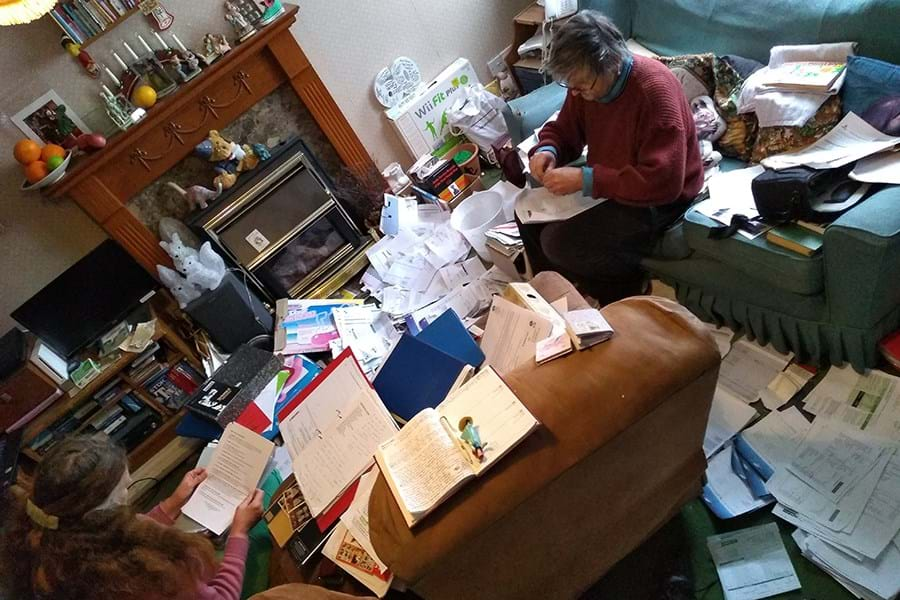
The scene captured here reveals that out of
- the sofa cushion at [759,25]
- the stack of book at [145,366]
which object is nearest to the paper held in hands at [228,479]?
the stack of book at [145,366]

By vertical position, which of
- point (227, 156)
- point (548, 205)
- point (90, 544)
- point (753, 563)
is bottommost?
point (753, 563)

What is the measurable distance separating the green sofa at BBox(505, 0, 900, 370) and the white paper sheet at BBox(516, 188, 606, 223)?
30cm

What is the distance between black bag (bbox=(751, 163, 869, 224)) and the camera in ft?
4.87

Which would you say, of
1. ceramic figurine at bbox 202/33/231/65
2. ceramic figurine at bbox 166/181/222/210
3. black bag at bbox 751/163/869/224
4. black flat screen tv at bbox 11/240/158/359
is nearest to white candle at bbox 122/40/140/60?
ceramic figurine at bbox 202/33/231/65

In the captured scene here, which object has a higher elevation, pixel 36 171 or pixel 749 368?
pixel 36 171

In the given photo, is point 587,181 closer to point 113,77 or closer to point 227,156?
point 227,156

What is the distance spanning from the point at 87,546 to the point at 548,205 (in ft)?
5.13

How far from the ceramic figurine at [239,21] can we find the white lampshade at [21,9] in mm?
A: 951

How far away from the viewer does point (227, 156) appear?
2.51 metres

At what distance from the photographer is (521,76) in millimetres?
2982

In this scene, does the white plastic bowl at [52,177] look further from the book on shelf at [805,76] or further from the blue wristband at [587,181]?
the book on shelf at [805,76]

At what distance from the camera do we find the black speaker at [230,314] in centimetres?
245

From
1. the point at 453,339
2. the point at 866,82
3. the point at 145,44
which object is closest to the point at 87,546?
the point at 453,339

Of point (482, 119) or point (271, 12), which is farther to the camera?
point (482, 119)
